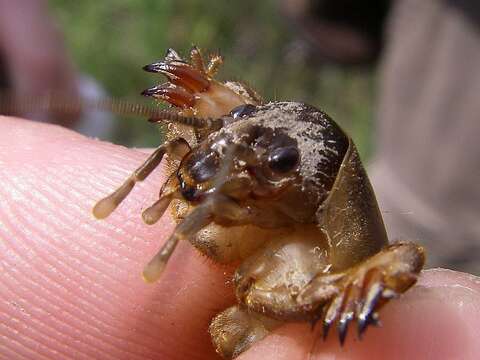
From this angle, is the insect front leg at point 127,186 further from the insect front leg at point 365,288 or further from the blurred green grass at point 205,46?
the blurred green grass at point 205,46

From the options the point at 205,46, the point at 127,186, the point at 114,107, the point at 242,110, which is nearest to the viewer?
the point at 114,107

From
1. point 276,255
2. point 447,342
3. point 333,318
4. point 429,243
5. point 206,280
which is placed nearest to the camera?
point 333,318

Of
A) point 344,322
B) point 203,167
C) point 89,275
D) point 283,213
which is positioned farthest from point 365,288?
point 89,275

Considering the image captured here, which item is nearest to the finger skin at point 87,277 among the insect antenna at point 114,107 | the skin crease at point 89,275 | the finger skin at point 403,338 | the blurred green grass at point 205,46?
the skin crease at point 89,275

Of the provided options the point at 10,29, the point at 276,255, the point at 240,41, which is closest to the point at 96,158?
the point at 276,255

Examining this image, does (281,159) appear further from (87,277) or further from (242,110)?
(87,277)

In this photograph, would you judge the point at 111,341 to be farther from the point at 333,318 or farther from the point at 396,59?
the point at 396,59

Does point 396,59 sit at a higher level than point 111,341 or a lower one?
higher
